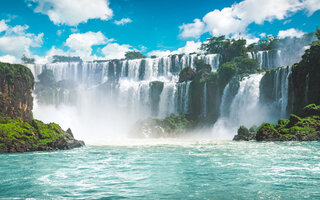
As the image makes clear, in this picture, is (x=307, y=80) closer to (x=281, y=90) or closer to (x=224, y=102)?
(x=281, y=90)

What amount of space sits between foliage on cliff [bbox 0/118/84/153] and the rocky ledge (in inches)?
704

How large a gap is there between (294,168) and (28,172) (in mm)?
11331

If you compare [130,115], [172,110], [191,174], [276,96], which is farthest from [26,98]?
[191,174]

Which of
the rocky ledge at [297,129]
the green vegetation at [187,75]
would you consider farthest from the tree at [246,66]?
the rocky ledge at [297,129]

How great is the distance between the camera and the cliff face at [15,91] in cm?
3803

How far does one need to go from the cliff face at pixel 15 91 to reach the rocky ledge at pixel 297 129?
30.0m

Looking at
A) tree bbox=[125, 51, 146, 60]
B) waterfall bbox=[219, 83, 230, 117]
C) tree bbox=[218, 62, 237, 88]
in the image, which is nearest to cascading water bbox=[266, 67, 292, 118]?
waterfall bbox=[219, 83, 230, 117]

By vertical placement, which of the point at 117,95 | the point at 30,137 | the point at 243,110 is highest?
the point at 117,95

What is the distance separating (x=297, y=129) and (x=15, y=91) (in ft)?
114

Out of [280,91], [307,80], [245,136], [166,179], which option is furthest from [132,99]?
[166,179]

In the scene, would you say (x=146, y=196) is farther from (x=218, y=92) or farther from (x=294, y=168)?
(x=218, y=92)

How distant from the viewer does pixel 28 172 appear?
13.0m

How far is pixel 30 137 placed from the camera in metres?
22.3

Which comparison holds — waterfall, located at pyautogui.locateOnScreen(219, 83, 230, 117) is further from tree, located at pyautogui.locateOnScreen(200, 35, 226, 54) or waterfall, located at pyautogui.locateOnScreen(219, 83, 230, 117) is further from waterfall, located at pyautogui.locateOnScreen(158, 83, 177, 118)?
tree, located at pyautogui.locateOnScreen(200, 35, 226, 54)
